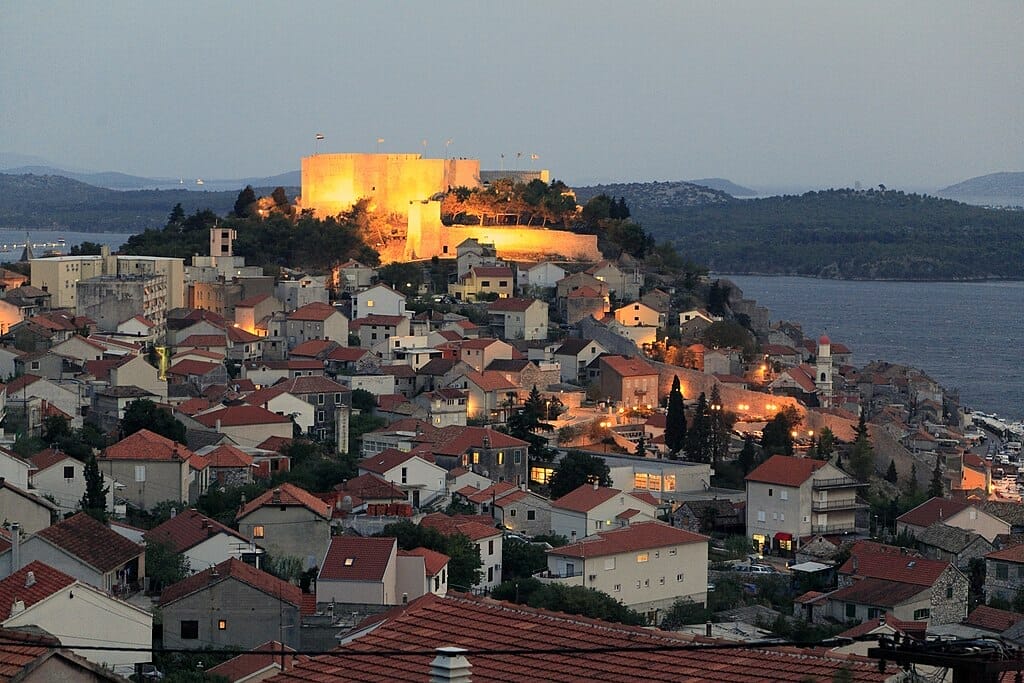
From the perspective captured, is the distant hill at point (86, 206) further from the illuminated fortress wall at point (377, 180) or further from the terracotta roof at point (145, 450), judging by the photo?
the terracotta roof at point (145, 450)

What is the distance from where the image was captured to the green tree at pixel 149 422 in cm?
2303

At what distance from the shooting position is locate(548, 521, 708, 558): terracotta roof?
17812 mm

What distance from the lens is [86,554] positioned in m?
13.7

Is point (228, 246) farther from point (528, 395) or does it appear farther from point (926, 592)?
point (926, 592)

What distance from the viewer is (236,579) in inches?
524

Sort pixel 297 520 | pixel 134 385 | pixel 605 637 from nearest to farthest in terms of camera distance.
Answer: pixel 605 637
pixel 297 520
pixel 134 385

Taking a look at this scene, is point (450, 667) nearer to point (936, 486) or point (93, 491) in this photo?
point (93, 491)

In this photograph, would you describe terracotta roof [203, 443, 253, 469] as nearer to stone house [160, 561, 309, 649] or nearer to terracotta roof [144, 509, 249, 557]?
terracotta roof [144, 509, 249, 557]

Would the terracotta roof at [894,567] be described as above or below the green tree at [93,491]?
below

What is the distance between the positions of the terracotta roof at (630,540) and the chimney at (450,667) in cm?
1295

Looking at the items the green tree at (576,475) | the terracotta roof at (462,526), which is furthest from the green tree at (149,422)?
the terracotta roof at (462,526)

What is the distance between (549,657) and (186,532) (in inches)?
453

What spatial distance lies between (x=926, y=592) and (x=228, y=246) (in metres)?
21.5

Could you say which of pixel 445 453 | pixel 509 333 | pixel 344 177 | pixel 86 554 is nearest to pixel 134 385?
pixel 445 453
